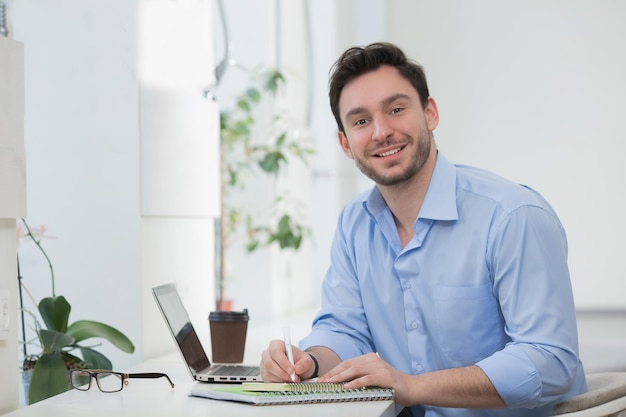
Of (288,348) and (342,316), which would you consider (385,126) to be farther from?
(288,348)

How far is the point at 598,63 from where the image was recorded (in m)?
4.16

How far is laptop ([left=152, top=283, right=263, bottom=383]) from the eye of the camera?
6.01ft

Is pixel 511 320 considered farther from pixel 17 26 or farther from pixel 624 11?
pixel 624 11

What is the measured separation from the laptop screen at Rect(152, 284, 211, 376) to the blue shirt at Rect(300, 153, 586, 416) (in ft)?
0.85

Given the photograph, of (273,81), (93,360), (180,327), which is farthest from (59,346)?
(273,81)

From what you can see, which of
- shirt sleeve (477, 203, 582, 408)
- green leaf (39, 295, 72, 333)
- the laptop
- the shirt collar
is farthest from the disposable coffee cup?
shirt sleeve (477, 203, 582, 408)

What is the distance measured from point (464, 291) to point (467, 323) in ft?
0.23

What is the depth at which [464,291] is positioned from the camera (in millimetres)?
1794

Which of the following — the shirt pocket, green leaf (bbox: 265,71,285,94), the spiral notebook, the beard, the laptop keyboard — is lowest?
the laptop keyboard

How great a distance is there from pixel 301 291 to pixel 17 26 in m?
2.78

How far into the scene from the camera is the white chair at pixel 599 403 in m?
1.58

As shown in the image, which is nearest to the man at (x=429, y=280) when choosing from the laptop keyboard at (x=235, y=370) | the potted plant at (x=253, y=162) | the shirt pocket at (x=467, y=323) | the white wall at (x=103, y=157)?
the shirt pocket at (x=467, y=323)

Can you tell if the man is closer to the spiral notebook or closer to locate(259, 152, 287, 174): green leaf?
the spiral notebook

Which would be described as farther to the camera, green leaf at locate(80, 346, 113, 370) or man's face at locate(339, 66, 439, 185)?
green leaf at locate(80, 346, 113, 370)
